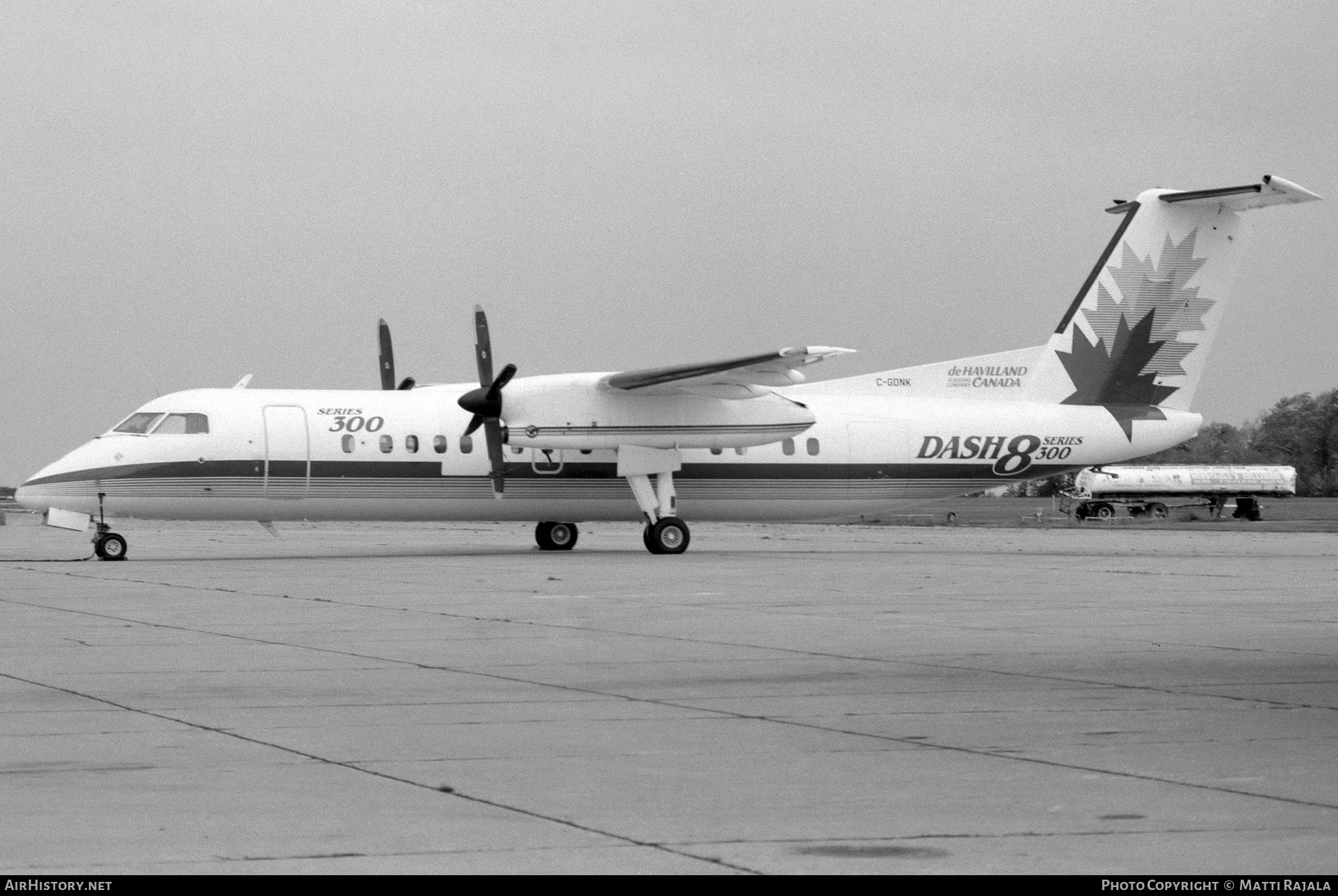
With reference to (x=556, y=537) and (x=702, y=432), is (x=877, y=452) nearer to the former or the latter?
(x=702, y=432)

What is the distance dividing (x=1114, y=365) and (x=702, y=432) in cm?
932

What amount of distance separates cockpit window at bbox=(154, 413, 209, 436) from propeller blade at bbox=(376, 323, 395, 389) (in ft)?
21.1

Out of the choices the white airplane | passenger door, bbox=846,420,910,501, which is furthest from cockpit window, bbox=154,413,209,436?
passenger door, bbox=846,420,910,501

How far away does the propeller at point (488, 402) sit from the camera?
29547 mm

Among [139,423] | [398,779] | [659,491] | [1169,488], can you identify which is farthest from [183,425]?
[1169,488]

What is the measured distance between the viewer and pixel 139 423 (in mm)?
29188

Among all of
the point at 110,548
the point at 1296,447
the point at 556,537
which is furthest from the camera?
the point at 1296,447

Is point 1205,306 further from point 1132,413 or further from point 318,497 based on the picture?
point 318,497

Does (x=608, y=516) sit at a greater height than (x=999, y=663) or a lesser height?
greater

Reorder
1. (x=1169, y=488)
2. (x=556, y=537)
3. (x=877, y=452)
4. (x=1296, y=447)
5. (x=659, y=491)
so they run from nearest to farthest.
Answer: (x=659, y=491)
(x=877, y=452)
(x=556, y=537)
(x=1169, y=488)
(x=1296, y=447)

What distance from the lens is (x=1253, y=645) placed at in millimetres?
13336

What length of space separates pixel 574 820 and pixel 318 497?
24.0 m

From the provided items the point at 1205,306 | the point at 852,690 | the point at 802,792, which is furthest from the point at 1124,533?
the point at 802,792

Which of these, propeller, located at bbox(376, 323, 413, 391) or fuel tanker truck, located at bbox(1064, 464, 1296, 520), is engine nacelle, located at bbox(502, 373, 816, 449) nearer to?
propeller, located at bbox(376, 323, 413, 391)
